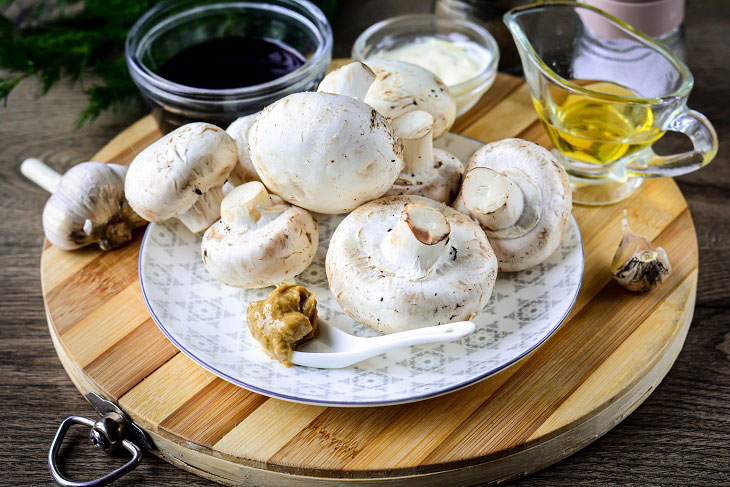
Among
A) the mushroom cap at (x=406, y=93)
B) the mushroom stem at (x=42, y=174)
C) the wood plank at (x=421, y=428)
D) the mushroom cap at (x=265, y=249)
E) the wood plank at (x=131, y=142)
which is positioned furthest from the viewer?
the wood plank at (x=131, y=142)

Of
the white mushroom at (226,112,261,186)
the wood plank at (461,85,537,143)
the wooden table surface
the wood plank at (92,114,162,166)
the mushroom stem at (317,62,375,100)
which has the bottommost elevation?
the wooden table surface

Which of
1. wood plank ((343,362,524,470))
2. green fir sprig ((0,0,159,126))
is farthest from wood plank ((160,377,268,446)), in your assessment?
green fir sprig ((0,0,159,126))

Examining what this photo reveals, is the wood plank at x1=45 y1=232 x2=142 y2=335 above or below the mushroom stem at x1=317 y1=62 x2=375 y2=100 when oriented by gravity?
below

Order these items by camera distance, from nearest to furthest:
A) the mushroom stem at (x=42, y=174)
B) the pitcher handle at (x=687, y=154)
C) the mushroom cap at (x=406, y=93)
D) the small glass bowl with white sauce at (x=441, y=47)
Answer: the mushroom cap at (x=406, y=93)
the pitcher handle at (x=687, y=154)
the mushroom stem at (x=42, y=174)
the small glass bowl with white sauce at (x=441, y=47)

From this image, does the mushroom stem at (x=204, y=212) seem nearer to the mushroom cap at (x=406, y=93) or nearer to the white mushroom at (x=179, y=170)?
the white mushroom at (x=179, y=170)

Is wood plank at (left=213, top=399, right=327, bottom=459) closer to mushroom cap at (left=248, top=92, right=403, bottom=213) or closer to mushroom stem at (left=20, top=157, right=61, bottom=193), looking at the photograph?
mushroom cap at (left=248, top=92, right=403, bottom=213)

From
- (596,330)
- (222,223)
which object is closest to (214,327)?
(222,223)

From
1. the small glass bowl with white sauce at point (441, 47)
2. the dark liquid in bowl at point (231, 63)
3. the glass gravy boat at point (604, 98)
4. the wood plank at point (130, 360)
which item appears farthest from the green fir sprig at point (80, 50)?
the glass gravy boat at point (604, 98)
